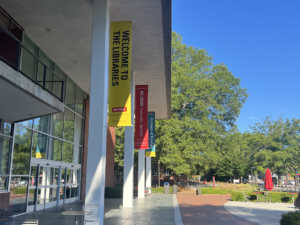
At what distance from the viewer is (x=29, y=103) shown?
8695 millimetres

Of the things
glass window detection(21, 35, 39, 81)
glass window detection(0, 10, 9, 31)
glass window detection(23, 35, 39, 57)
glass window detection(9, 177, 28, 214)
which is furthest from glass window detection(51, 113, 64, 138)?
glass window detection(0, 10, 9, 31)

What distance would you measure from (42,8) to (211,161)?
2554 cm

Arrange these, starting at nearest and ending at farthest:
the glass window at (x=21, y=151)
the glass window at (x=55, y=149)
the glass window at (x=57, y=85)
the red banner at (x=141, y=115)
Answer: the glass window at (x=21, y=151)
the glass window at (x=57, y=85)
the glass window at (x=55, y=149)
the red banner at (x=141, y=115)

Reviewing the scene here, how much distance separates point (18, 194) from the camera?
10.9 m

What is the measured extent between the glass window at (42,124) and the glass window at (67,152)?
7.99 feet

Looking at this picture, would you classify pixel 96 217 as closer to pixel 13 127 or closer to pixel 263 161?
pixel 13 127

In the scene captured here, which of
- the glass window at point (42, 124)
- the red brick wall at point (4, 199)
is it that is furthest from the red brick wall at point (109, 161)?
the red brick wall at point (4, 199)

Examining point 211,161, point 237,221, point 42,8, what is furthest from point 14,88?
point 211,161

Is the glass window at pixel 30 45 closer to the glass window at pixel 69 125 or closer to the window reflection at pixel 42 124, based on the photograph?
the window reflection at pixel 42 124

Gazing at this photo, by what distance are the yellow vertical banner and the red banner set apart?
591cm

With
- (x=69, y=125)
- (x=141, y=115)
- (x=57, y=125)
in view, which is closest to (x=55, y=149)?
(x=57, y=125)

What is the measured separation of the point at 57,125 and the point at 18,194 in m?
4.84

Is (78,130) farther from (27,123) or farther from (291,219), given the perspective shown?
(291,219)

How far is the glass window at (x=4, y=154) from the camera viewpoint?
9.95 metres
